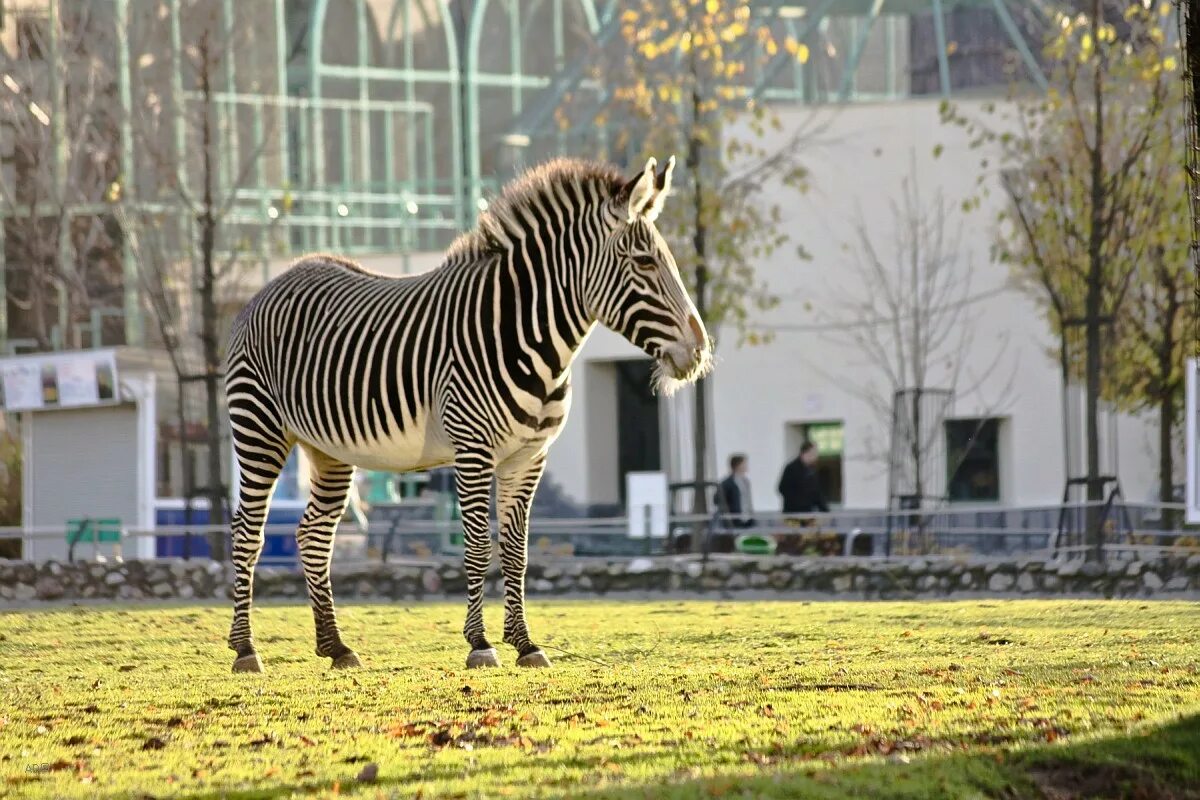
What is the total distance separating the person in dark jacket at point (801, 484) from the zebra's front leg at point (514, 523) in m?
15.4

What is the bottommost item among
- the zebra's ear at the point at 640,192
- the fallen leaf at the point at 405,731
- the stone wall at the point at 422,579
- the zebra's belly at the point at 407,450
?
the stone wall at the point at 422,579

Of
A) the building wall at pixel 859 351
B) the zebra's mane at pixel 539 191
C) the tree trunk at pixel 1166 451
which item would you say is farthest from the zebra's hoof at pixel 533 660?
the building wall at pixel 859 351

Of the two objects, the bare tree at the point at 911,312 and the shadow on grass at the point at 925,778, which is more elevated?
the bare tree at the point at 911,312

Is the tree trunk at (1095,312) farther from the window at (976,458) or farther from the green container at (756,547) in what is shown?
the window at (976,458)

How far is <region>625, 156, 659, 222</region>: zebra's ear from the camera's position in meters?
11.3

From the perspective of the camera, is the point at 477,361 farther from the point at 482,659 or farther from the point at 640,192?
the point at 482,659

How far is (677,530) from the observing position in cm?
2762

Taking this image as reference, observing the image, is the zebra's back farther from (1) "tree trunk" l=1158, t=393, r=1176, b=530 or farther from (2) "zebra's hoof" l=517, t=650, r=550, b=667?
(1) "tree trunk" l=1158, t=393, r=1176, b=530

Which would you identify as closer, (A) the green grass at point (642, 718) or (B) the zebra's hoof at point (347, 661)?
(A) the green grass at point (642, 718)

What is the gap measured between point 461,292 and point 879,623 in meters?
5.20

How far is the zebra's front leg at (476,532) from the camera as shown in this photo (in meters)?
11.3

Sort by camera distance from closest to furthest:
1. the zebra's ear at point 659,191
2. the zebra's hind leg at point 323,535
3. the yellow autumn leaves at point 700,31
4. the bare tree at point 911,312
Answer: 1. the zebra's ear at point 659,191
2. the zebra's hind leg at point 323,535
3. the yellow autumn leaves at point 700,31
4. the bare tree at point 911,312

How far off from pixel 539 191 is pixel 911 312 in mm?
25089

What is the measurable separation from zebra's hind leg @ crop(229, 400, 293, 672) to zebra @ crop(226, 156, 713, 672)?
0.01 meters
